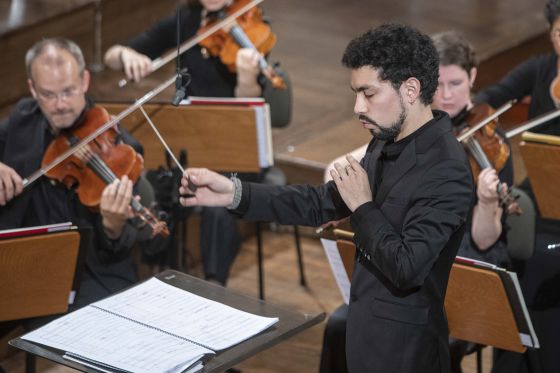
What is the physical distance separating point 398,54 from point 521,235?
4.20 ft

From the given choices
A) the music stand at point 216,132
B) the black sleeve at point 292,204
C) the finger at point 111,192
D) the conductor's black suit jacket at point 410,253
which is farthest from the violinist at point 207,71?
the conductor's black suit jacket at point 410,253

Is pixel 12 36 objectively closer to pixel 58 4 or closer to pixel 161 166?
pixel 58 4

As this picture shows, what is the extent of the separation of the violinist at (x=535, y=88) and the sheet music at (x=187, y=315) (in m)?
1.49

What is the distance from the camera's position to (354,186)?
209 cm

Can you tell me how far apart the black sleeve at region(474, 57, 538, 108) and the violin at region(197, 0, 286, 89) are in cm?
74

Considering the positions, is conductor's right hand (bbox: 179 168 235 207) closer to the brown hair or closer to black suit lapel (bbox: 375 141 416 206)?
black suit lapel (bbox: 375 141 416 206)

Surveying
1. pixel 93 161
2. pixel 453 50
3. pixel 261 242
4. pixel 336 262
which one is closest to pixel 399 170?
pixel 336 262

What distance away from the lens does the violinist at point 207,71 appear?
3.67 meters

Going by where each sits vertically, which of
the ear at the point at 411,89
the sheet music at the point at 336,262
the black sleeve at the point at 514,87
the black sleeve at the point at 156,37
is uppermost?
the black sleeve at the point at 156,37

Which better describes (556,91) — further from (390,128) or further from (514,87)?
(390,128)

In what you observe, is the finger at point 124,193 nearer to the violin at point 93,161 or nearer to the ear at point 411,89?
the violin at point 93,161

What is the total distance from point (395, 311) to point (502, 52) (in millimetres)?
3612

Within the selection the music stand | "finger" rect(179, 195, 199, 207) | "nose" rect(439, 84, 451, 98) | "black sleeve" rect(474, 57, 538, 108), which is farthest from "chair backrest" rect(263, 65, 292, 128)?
"finger" rect(179, 195, 199, 207)

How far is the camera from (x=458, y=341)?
116 inches
